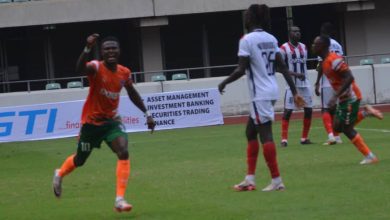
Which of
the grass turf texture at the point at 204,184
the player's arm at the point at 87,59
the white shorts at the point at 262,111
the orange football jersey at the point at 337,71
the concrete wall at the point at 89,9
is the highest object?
the concrete wall at the point at 89,9

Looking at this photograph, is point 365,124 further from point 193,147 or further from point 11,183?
point 11,183

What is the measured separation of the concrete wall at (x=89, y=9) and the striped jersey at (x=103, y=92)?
92.5ft

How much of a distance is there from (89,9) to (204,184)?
27043 millimetres

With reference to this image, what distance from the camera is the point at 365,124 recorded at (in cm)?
2327

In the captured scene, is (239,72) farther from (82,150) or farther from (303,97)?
(303,97)

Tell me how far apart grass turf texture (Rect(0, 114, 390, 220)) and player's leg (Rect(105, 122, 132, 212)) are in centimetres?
16

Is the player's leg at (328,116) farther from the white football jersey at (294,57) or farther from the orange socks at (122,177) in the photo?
the orange socks at (122,177)

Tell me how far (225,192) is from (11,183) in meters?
4.15

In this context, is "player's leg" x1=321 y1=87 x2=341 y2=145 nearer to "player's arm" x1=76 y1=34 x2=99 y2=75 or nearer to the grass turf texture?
→ the grass turf texture

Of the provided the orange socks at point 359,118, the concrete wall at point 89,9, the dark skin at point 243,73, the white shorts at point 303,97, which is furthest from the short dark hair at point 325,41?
the concrete wall at point 89,9

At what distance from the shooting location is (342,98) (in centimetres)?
1335

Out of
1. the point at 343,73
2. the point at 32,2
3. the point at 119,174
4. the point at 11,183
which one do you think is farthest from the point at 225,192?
the point at 32,2

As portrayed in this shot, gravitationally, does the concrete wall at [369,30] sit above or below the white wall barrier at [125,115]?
above

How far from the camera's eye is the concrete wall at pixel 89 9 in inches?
1487
